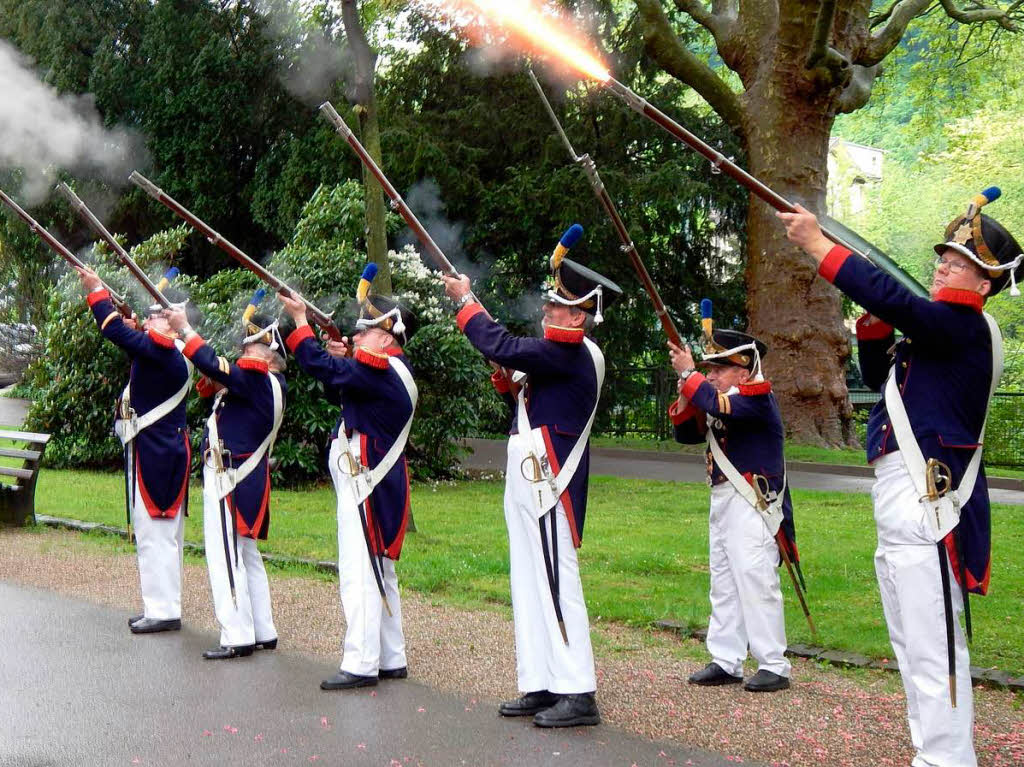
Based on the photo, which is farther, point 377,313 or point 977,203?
point 377,313

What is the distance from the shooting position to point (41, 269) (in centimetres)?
2691

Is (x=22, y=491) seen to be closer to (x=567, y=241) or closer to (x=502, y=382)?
(x=502, y=382)

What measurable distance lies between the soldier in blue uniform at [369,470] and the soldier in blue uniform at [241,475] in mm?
800

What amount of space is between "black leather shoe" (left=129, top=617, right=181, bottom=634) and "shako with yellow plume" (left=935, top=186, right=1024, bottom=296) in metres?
5.39

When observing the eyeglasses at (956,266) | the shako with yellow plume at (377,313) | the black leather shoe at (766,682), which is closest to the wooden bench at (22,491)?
the shako with yellow plume at (377,313)

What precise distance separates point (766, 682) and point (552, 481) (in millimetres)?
1581

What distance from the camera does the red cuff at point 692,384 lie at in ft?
20.7

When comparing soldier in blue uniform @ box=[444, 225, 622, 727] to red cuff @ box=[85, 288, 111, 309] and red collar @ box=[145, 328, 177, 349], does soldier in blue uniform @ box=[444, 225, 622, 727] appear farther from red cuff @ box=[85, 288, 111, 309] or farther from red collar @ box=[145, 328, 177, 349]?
red cuff @ box=[85, 288, 111, 309]

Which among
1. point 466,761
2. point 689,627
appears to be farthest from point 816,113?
point 466,761

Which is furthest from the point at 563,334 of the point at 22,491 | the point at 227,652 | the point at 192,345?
the point at 22,491

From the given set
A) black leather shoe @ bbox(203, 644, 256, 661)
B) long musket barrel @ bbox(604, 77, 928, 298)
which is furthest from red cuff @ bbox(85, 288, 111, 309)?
long musket barrel @ bbox(604, 77, 928, 298)

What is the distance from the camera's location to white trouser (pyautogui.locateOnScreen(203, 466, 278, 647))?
7125mm

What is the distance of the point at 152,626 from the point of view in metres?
7.76

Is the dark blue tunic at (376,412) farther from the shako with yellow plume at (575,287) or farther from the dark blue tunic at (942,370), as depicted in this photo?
the dark blue tunic at (942,370)
